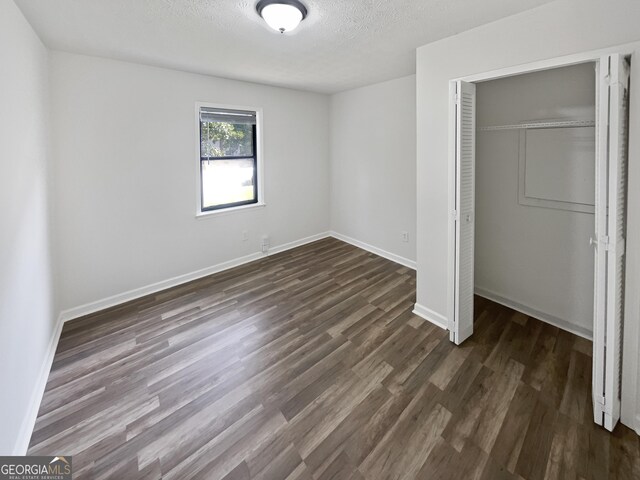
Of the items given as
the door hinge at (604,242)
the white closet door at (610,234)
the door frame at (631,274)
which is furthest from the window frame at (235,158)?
the door hinge at (604,242)

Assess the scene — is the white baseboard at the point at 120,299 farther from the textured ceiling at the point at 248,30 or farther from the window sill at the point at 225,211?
the textured ceiling at the point at 248,30

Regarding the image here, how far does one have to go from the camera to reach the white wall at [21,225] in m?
1.63

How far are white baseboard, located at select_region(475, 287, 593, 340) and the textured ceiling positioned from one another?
98.6 inches

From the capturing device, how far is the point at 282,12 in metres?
1.95

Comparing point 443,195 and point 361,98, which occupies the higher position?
point 361,98

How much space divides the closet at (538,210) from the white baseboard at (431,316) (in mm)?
202

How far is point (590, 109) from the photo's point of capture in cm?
238

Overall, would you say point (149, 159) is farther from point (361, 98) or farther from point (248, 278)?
point (361, 98)

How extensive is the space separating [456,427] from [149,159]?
3.76 m

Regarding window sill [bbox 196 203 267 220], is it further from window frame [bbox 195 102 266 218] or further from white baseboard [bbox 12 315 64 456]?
white baseboard [bbox 12 315 64 456]

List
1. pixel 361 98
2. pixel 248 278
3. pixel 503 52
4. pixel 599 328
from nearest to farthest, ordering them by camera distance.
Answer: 1. pixel 599 328
2. pixel 503 52
3. pixel 248 278
4. pixel 361 98

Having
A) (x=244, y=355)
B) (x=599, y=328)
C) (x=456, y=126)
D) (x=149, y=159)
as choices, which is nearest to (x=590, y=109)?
(x=456, y=126)

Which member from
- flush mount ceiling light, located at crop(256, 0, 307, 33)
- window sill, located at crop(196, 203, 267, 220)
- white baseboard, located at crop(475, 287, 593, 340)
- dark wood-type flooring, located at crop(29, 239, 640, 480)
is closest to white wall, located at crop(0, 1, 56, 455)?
dark wood-type flooring, located at crop(29, 239, 640, 480)

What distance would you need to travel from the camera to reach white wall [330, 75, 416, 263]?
409cm
